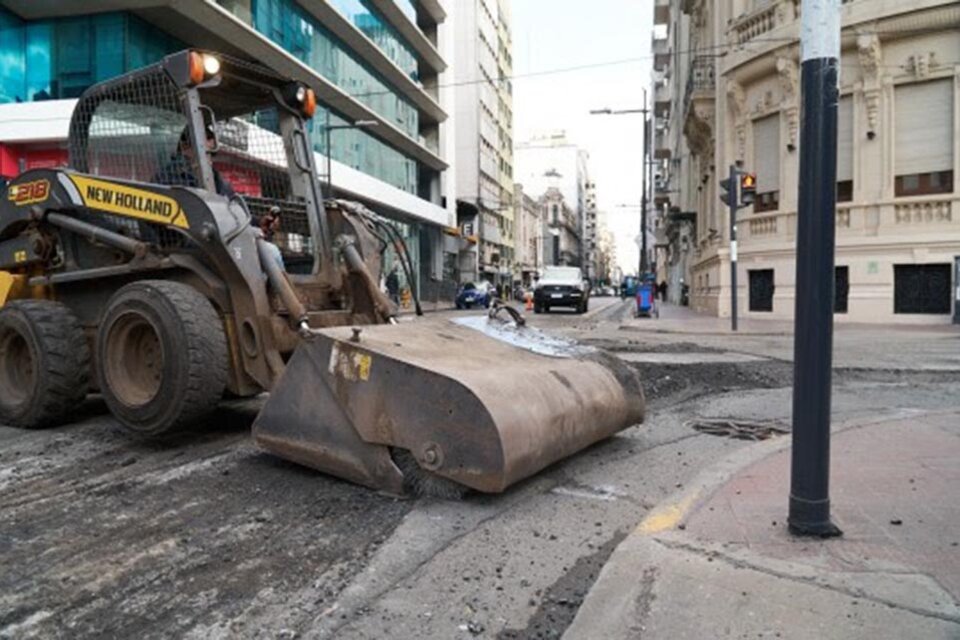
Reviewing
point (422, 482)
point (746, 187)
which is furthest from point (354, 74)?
point (422, 482)

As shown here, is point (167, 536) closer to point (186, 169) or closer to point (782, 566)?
point (782, 566)

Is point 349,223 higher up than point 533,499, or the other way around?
point 349,223

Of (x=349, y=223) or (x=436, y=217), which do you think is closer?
(x=349, y=223)

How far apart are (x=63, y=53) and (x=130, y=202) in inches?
875

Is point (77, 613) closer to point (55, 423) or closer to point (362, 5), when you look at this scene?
point (55, 423)

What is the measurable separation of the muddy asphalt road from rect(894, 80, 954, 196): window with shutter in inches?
699

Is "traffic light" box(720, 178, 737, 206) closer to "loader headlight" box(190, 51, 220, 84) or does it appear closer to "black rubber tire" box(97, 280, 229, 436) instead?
"loader headlight" box(190, 51, 220, 84)

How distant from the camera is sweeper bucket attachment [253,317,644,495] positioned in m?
4.18

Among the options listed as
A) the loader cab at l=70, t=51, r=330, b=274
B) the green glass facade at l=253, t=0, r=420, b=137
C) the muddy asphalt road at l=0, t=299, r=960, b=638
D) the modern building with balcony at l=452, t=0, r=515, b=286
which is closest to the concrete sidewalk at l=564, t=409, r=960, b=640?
the muddy asphalt road at l=0, t=299, r=960, b=638

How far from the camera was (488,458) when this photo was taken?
4.12 meters

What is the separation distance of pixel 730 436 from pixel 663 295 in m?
60.0

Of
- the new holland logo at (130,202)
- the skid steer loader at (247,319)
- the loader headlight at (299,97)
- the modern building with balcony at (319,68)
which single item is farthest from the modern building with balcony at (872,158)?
the new holland logo at (130,202)

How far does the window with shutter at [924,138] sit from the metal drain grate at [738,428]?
54.8 ft

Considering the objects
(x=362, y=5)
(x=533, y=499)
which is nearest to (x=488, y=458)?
(x=533, y=499)
